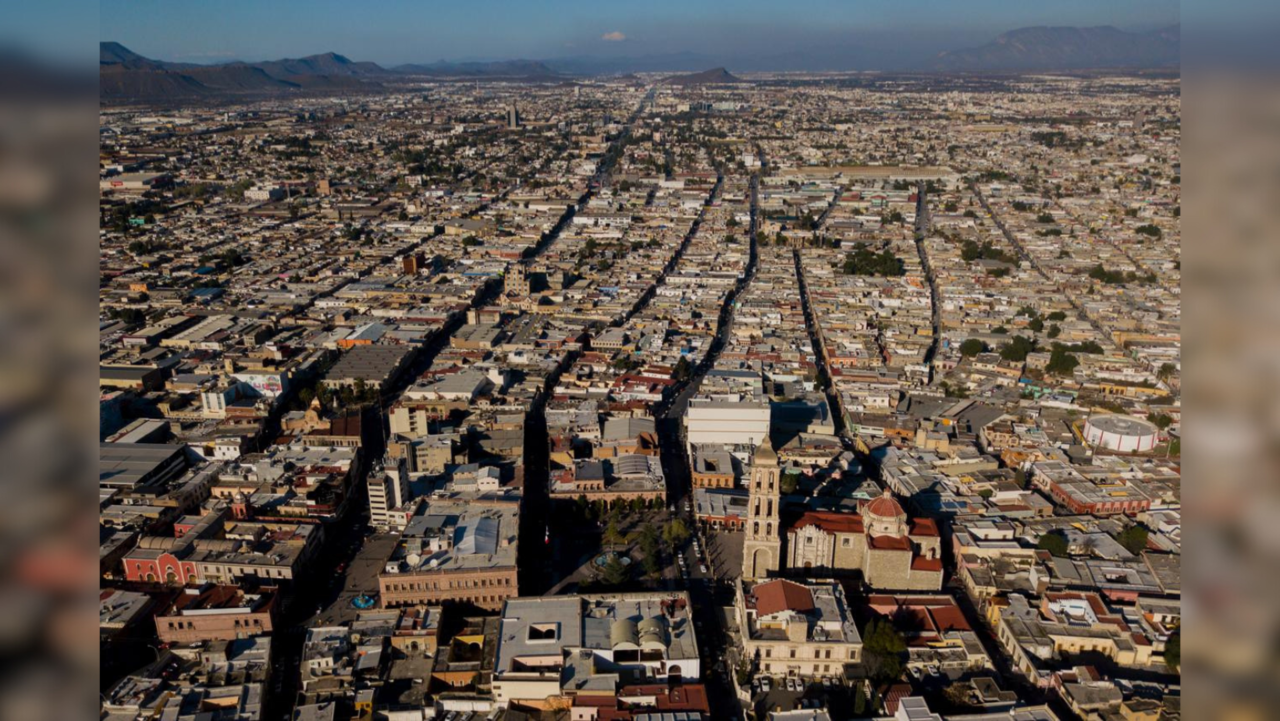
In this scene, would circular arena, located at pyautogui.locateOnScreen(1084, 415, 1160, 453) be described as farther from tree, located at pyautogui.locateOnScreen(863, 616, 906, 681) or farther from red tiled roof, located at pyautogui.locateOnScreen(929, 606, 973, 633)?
tree, located at pyautogui.locateOnScreen(863, 616, 906, 681)

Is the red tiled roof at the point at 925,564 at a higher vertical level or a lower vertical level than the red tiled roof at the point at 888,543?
lower

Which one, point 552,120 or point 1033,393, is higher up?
point 552,120

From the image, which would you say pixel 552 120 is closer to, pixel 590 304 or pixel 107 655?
pixel 590 304

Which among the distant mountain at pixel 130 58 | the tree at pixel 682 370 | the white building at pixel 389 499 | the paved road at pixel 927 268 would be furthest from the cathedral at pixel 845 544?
the distant mountain at pixel 130 58

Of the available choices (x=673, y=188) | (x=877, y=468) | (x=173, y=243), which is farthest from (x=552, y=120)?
(x=877, y=468)

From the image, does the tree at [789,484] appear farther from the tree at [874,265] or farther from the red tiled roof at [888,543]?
the tree at [874,265]

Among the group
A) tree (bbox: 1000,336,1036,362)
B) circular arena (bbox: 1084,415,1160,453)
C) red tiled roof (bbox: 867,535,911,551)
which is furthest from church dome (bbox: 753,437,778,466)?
tree (bbox: 1000,336,1036,362)
